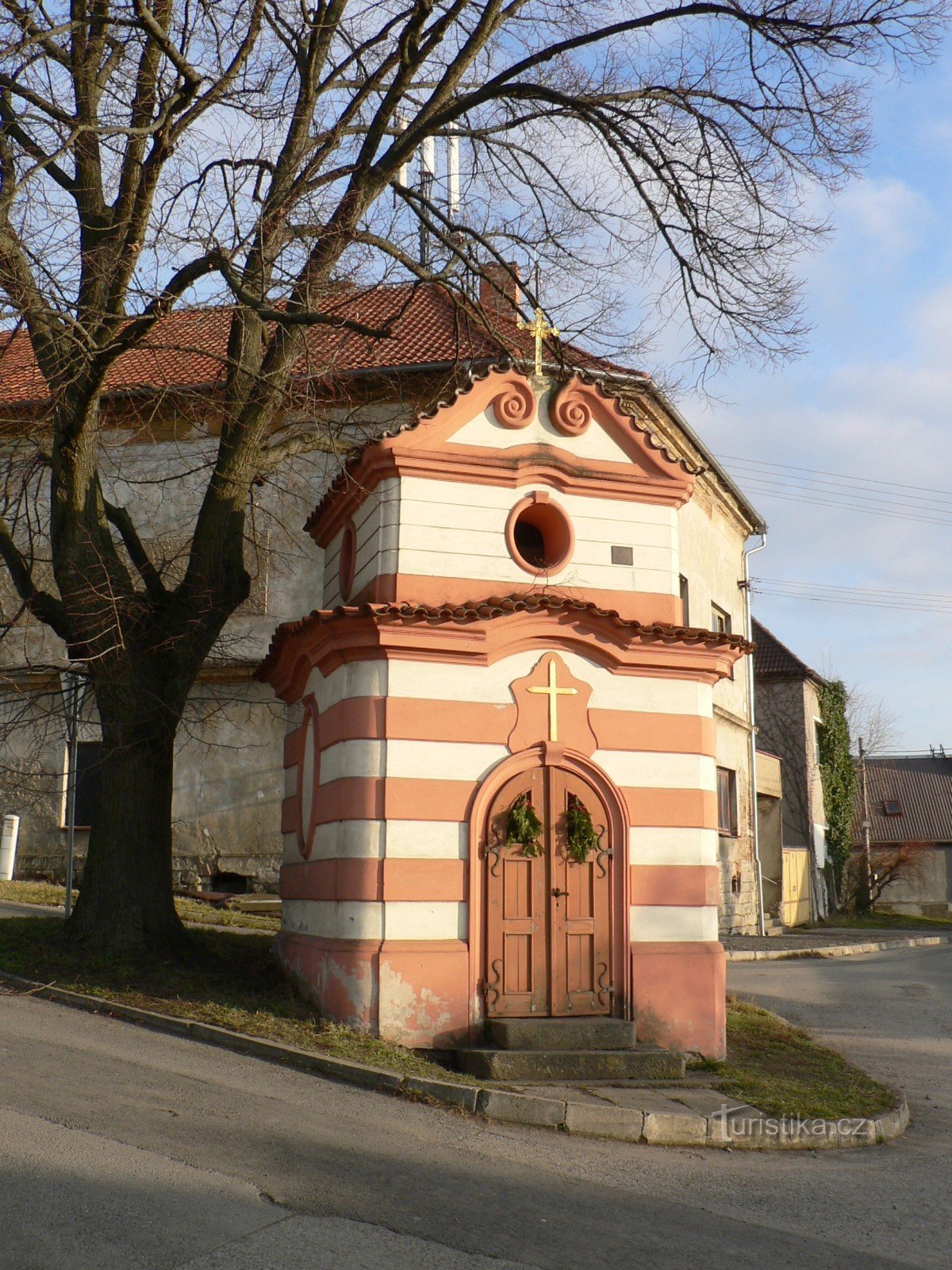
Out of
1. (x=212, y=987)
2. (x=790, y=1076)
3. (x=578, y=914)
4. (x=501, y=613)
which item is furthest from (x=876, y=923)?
(x=501, y=613)

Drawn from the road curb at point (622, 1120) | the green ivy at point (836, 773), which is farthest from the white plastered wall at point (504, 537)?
the green ivy at point (836, 773)

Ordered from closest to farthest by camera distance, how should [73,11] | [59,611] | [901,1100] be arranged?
[901,1100] → [73,11] → [59,611]

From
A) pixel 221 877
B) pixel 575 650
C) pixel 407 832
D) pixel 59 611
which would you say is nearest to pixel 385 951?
pixel 407 832

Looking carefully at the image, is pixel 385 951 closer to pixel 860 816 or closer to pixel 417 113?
pixel 417 113

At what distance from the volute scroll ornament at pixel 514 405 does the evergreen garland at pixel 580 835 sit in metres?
3.59

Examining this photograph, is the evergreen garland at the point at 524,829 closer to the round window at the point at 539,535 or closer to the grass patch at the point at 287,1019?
the grass patch at the point at 287,1019

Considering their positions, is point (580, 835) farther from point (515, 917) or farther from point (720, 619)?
point (720, 619)

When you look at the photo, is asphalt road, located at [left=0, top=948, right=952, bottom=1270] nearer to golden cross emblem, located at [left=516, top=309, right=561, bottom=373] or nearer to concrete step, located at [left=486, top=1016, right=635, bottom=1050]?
concrete step, located at [left=486, top=1016, right=635, bottom=1050]

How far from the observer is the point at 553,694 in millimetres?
10469

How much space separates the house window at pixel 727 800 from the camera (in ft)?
80.1

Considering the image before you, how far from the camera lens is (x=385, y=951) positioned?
9711 millimetres

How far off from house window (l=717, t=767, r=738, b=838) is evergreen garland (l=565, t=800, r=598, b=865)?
14324 mm

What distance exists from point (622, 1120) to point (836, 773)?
28174mm

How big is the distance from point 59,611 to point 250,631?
7708mm
